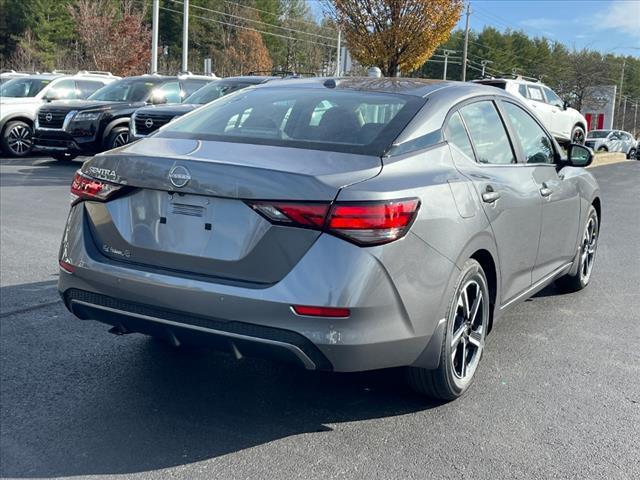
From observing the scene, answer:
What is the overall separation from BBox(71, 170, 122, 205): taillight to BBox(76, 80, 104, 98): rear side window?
51.6 feet

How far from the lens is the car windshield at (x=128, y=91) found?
50.4ft

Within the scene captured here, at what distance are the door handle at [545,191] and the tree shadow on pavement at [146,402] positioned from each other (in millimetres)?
1539

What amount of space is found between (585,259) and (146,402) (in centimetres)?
398

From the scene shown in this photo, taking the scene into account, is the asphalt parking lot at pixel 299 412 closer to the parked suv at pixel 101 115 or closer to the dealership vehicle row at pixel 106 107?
the dealership vehicle row at pixel 106 107

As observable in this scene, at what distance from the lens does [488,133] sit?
14.4 feet

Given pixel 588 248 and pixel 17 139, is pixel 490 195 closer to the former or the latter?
pixel 588 248

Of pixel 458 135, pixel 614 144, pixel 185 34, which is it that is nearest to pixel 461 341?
pixel 458 135

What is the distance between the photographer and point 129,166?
3420mm

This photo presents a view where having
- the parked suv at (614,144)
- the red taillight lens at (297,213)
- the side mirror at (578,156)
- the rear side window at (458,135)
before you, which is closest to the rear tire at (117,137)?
the side mirror at (578,156)

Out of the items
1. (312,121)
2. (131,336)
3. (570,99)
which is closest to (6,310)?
(131,336)

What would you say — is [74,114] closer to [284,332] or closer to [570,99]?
[284,332]

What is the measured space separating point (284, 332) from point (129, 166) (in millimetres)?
1094

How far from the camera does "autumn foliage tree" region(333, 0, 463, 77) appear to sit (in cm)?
1513

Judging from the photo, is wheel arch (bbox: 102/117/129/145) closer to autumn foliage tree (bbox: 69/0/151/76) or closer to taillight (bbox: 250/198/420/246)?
taillight (bbox: 250/198/420/246)
